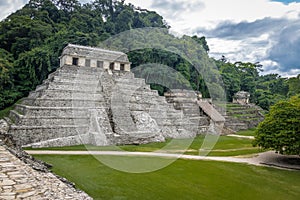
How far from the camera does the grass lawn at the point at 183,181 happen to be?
9609 millimetres

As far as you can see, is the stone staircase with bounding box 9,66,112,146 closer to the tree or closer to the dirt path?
the dirt path

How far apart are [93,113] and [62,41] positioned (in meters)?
15.9

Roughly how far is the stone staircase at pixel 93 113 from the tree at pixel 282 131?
8330 millimetres

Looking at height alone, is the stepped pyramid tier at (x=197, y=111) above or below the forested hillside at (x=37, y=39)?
below

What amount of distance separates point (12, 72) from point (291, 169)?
27.9 meters

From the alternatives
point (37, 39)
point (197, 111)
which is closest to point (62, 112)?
point (197, 111)

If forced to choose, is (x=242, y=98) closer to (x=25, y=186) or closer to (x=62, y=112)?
(x=62, y=112)

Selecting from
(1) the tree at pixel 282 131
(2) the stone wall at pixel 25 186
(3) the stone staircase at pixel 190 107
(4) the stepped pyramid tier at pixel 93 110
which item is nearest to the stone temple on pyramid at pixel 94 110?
(4) the stepped pyramid tier at pixel 93 110

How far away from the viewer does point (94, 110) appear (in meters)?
20.7

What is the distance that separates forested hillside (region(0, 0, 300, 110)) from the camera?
30.0 meters

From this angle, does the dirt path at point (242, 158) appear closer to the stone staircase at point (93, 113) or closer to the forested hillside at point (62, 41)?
the stone staircase at point (93, 113)

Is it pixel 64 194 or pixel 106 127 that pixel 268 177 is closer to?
pixel 64 194

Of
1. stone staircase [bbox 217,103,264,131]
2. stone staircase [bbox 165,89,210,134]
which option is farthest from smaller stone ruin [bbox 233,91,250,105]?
stone staircase [bbox 165,89,210,134]

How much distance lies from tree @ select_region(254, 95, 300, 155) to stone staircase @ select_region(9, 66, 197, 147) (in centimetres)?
833
